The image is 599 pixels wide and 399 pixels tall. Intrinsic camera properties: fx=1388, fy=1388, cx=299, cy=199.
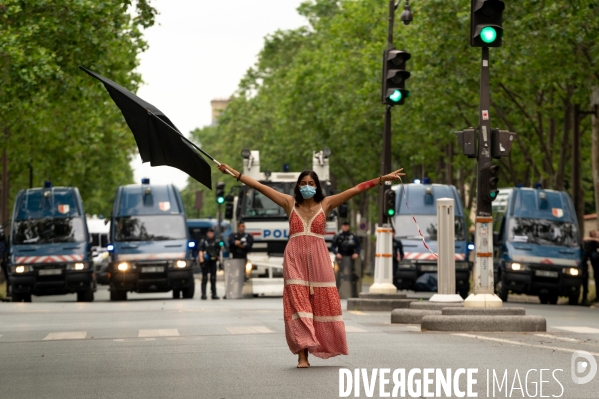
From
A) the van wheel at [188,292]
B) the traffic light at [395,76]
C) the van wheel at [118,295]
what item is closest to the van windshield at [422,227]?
the van wheel at [188,292]

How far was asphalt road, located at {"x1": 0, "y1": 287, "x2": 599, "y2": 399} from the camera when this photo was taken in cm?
1114

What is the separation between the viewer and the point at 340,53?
60594mm

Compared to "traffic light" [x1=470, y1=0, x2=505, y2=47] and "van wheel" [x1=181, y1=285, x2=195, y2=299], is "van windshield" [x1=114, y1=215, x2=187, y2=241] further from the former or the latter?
"traffic light" [x1=470, y1=0, x2=505, y2=47]

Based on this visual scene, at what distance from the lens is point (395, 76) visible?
24219mm

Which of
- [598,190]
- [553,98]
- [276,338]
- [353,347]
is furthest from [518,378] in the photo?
[553,98]

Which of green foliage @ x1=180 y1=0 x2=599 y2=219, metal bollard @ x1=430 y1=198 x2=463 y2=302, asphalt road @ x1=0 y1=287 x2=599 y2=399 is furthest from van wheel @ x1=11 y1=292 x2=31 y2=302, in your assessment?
metal bollard @ x1=430 y1=198 x2=463 y2=302

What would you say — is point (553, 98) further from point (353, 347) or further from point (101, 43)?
point (353, 347)

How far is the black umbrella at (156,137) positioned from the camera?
14.3 metres

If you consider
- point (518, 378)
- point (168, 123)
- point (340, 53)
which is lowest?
point (518, 378)

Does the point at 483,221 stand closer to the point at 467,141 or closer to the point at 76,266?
the point at 467,141

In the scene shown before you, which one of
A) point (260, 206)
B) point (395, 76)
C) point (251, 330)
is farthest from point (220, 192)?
point (251, 330)

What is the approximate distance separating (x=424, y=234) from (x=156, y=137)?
69.3 feet

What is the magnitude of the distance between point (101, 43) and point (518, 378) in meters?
24.0

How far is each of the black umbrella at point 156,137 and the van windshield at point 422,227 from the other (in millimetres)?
20621
